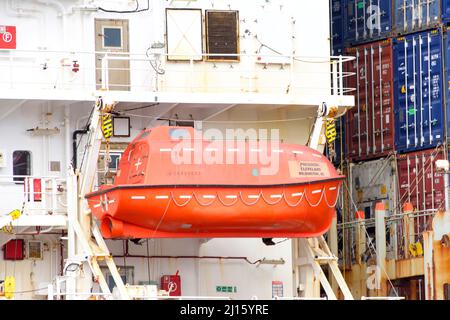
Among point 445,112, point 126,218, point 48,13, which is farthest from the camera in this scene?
point 445,112

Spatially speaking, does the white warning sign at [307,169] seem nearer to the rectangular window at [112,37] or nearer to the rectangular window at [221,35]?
the rectangular window at [221,35]

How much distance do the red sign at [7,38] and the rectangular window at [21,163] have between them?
2.22 m

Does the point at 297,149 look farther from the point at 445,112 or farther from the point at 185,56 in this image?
the point at 445,112

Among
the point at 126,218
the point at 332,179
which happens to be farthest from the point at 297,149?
the point at 126,218

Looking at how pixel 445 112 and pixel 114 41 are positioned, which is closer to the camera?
pixel 114 41

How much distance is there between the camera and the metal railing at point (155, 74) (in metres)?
42.6

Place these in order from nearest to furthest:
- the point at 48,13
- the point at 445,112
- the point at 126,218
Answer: the point at 126,218 < the point at 48,13 < the point at 445,112

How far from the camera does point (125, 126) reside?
4306 centimetres

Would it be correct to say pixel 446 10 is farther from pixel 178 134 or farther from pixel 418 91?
pixel 178 134

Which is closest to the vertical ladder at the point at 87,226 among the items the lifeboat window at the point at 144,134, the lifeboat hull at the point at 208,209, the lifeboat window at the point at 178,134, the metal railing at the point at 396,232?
the lifeboat hull at the point at 208,209

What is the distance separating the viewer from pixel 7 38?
139 feet

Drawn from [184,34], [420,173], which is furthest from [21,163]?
[420,173]

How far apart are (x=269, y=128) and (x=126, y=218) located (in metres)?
4.87

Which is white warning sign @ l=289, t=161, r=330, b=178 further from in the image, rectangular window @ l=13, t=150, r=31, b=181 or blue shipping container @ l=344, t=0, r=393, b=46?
blue shipping container @ l=344, t=0, r=393, b=46
